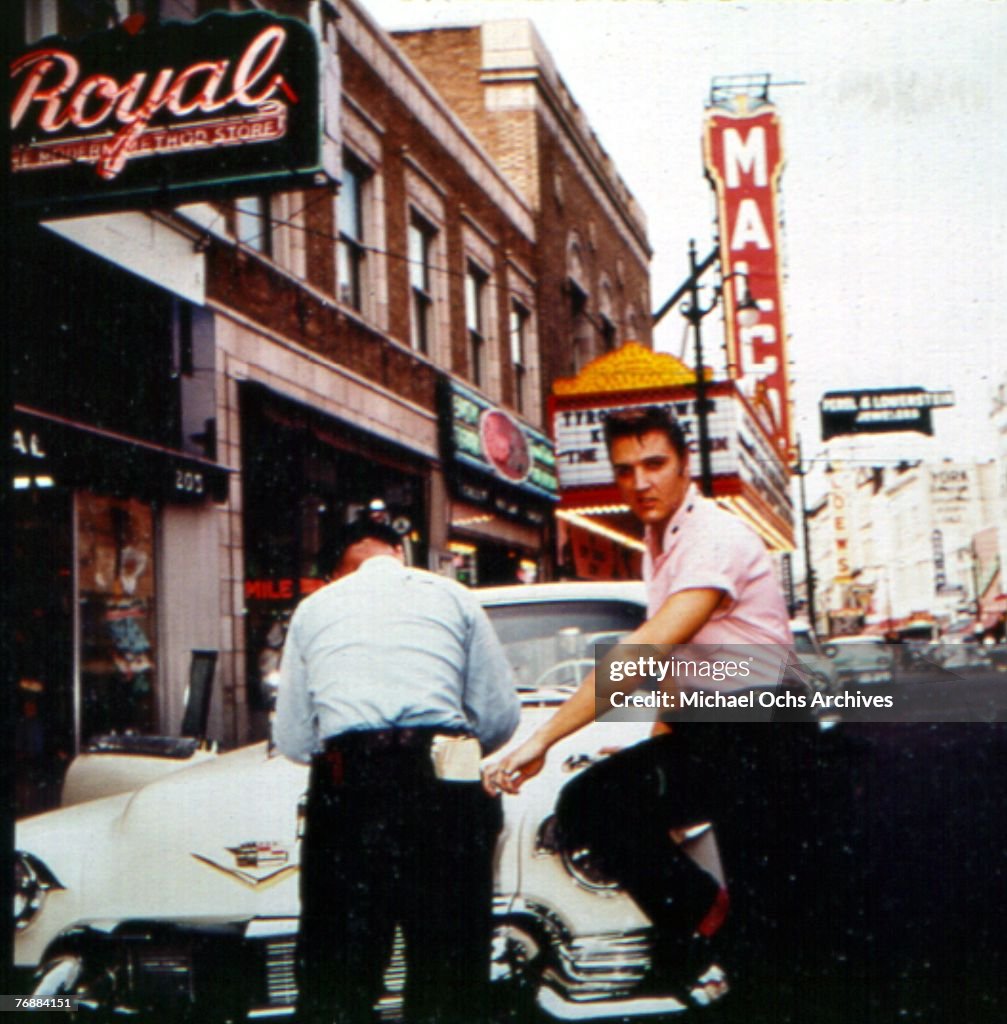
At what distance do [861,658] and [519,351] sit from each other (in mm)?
3261

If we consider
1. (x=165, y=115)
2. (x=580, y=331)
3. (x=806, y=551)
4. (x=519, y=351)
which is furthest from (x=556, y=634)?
(x=165, y=115)

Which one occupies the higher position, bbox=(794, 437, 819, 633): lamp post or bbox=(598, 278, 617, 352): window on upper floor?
bbox=(598, 278, 617, 352): window on upper floor

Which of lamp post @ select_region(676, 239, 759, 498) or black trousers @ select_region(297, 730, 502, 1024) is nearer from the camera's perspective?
black trousers @ select_region(297, 730, 502, 1024)

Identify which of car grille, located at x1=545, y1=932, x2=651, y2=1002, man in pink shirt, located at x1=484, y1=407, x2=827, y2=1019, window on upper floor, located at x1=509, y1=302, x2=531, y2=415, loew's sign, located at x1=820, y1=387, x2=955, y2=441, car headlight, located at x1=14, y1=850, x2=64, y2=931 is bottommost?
car grille, located at x1=545, y1=932, x2=651, y2=1002

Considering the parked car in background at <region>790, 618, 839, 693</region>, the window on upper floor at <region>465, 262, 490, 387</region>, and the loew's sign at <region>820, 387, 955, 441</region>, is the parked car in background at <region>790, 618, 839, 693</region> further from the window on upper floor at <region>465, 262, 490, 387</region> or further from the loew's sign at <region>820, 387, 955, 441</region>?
the window on upper floor at <region>465, 262, 490, 387</region>

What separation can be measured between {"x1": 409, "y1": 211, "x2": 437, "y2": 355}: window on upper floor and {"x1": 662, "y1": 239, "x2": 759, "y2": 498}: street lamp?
1353mm

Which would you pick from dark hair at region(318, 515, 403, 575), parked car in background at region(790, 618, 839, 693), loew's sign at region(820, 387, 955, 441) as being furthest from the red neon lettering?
parked car in background at region(790, 618, 839, 693)

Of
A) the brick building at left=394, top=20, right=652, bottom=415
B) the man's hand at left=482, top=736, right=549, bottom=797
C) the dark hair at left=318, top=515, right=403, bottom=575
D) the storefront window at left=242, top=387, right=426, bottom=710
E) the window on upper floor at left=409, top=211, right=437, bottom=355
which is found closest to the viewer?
the man's hand at left=482, top=736, right=549, bottom=797

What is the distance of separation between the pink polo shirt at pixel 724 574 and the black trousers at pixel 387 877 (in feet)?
2.01

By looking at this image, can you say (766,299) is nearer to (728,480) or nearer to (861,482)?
(728,480)

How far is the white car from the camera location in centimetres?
293

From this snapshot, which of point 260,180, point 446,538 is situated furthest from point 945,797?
point 260,180

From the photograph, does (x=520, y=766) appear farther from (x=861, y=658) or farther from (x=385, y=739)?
(x=861, y=658)

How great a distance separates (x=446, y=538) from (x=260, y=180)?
6.80 feet
